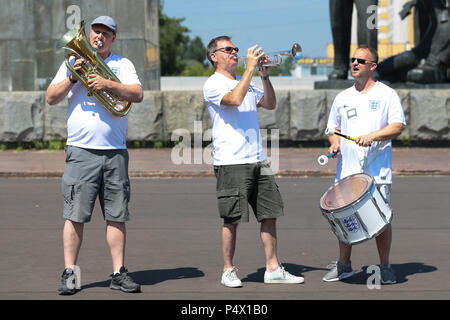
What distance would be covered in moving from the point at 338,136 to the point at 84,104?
192cm

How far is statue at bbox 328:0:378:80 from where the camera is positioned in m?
16.5

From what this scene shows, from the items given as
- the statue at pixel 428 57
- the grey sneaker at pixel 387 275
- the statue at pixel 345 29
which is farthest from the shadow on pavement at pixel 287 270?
the statue at pixel 428 57

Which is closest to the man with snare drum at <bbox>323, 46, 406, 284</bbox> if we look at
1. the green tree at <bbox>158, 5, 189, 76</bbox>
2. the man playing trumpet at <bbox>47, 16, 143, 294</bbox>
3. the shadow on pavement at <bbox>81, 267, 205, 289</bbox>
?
the shadow on pavement at <bbox>81, 267, 205, 289</bbox>

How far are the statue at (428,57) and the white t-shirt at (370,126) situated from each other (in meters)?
11.5

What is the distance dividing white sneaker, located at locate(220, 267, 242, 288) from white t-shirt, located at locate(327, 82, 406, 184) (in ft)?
3.47

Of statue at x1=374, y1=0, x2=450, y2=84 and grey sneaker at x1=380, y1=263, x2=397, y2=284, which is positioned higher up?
statue at x1=374, y1=0, x2=450, y2=84

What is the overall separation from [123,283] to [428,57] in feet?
43.4

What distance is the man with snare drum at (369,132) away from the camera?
22.2 feet

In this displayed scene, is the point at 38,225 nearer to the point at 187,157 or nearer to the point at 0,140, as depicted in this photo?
the point at 187,157

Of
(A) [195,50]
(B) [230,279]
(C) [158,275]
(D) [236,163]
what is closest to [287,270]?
(B) [230,279]

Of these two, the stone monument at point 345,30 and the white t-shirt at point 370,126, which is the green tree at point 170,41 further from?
the white t-shirt at point 370,126

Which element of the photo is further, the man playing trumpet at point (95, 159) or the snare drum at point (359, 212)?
the man playing trumpet at point (95, 159)

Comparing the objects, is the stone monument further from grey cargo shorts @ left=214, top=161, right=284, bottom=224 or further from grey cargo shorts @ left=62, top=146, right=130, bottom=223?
grey cargo shorts @ left=62, top=146, right=130, bottom=223
